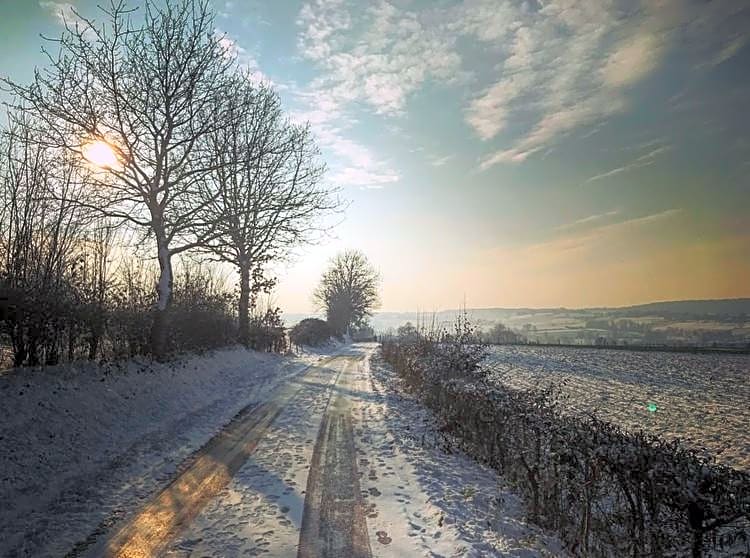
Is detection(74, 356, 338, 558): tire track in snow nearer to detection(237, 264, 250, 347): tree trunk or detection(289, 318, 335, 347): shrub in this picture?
detection(237, 264, 250, 347): tree trunk

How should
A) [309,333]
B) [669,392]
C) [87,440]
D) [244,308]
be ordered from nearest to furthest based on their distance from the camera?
[87,440]
[669,392]
[244,308]
[309,333]

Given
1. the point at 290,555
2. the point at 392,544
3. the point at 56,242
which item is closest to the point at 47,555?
the point at 290,555

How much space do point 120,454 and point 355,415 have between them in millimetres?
5494

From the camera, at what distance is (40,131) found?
12.3 m

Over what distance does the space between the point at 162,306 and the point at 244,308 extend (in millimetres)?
9723

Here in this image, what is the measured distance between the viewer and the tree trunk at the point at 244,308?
23844 millimetres

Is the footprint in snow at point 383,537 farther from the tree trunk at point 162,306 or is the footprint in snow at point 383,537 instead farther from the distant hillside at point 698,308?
the distant hillside at point 698,308

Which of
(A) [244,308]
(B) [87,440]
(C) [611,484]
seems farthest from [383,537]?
(A) [244,308]

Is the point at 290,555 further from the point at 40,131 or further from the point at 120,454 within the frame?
the point at 40,131

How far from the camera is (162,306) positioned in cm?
1457

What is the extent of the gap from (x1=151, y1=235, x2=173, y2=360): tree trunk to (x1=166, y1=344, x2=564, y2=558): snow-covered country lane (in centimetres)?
652

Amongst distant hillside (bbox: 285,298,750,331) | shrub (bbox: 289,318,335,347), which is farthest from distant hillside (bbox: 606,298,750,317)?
shrub (bbox: 289,318,335,347)

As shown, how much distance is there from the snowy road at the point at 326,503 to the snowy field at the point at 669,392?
24.1ft

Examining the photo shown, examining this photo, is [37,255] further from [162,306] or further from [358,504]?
[358,504]
